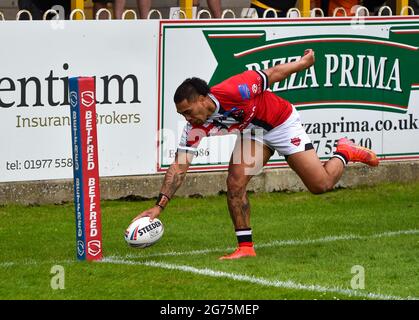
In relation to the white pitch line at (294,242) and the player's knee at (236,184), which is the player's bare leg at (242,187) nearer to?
the player's knee at (236,184)

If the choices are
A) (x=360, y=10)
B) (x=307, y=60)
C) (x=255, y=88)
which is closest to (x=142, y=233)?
(x=255, y=88)

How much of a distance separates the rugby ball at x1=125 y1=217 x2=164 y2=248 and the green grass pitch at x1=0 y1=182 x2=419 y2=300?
21 cm

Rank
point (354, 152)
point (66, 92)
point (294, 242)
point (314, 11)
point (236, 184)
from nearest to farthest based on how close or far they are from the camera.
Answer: point (236, 184) < point (294, 242) < point (354, 152) < point (66, 92) < point (314, 11)

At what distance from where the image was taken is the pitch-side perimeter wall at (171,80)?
14.7 metres

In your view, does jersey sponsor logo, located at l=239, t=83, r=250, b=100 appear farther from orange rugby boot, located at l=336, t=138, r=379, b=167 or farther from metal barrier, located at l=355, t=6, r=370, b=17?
metal barrier, located at l=355, t=6, r=370, b=17

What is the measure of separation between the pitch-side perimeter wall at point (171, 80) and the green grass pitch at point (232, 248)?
0.56m

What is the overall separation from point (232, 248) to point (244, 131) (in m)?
1.19

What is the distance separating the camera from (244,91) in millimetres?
11906

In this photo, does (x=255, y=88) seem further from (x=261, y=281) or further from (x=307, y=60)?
(x=261, y=281)

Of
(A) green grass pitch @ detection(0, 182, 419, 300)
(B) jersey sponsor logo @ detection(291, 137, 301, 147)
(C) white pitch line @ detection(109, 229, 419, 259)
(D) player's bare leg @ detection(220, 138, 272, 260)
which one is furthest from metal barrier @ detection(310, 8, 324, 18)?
(D) player's bare leg @ detection(220, 138, 272, 260)

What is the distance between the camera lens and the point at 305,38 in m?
16.3

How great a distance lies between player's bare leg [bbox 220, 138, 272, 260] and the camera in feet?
39.9
